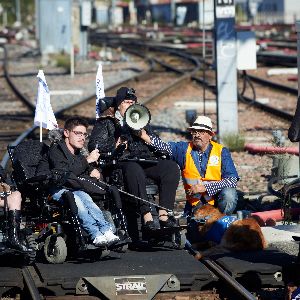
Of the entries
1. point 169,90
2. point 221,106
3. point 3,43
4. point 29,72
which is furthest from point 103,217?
point 3,43

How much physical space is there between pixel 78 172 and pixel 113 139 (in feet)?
2.92

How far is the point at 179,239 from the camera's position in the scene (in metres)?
9.64

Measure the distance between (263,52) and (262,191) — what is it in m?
29.3

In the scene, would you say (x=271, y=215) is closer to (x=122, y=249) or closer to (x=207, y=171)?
(x=207, y=171)

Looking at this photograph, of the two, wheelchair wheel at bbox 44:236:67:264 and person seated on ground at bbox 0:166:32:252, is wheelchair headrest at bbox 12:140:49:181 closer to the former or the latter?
person seated on ground at bbox 0:166:32:252

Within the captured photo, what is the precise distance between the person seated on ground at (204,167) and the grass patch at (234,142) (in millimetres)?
6352

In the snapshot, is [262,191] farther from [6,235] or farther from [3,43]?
Result: [3,43]

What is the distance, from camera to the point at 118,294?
8.14 m

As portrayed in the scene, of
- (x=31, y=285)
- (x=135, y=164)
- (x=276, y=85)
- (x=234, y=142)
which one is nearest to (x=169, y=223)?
(x=135, y=164)

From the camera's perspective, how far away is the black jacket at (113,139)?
10117 mm

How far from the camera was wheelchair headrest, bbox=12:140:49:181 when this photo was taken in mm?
9578

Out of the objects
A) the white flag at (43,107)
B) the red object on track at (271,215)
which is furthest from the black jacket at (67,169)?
the red object on track at (271,215)

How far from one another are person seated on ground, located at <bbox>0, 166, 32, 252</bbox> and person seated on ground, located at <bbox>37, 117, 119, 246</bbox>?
355 millimetres

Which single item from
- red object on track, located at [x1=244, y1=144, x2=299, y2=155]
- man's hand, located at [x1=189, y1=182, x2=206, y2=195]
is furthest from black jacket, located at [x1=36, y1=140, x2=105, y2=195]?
red object on track, located at [x1=244, y1=144, x2=299, y2=155]
